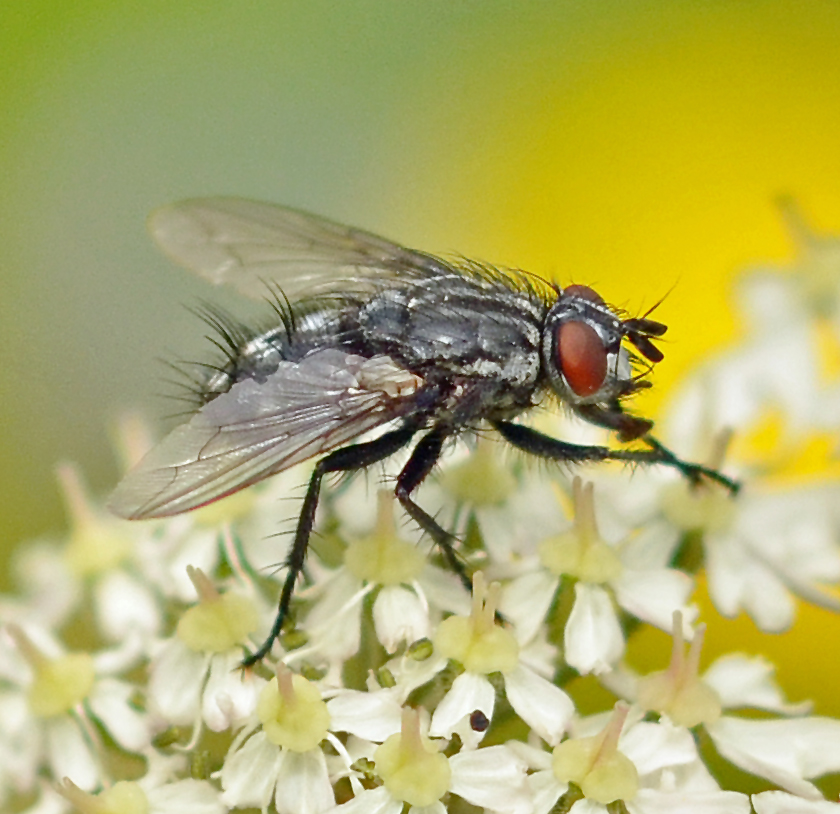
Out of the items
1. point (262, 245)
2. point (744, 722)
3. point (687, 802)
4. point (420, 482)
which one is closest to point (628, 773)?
point (687, 802)

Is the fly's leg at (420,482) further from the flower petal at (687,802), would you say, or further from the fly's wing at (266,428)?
the flower petal at (687,802)

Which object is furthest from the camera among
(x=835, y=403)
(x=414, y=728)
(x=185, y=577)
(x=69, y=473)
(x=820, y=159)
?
(x=820, y=159)

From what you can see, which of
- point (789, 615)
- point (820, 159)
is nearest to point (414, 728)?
point (789, 615)

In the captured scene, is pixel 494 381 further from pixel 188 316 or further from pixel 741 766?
pixel 188 316

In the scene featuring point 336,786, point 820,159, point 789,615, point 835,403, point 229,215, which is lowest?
point 336,786

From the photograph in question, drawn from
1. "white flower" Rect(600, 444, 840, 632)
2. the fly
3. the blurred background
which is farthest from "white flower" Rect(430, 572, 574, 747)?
the blurred background

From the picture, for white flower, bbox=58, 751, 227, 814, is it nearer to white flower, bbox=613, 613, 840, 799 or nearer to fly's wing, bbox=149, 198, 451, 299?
white flower, bbox=613, 613, 840, 799
